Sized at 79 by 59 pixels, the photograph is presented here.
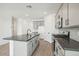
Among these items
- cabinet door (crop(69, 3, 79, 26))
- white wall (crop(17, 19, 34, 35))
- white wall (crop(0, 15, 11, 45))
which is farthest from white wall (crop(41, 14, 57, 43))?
cabinet door (crop(69, 3, 79, 26))

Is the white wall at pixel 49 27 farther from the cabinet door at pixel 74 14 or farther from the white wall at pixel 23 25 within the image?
Result: the cabinet door at pixel 74 14

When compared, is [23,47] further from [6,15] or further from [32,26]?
[6,15]

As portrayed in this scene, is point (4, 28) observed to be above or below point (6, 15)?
below

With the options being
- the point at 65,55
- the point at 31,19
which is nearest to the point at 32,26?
the point at 31,19

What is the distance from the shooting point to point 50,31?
6.41 metres

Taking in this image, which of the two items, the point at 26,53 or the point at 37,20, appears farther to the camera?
the point at 37,20

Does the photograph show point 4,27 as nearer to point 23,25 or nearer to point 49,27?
point 23,25

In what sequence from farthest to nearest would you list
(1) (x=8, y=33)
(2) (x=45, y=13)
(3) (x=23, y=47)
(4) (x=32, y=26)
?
(2) (x=45, y=13) → (1) (x=8, y=33) → (4) (x=32, y=26) → (3) (x=23, y=47)

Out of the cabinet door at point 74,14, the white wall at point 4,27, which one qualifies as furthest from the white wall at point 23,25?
the cabinet door at point 74,14

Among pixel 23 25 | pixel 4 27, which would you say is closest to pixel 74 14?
pixel 23 25

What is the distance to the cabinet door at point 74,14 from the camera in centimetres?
234

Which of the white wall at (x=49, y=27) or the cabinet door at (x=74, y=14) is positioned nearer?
the cabinet door at (x=74, y=14)

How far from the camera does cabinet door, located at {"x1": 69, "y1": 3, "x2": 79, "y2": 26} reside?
234 centimetres

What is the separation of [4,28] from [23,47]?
10.2 feet
